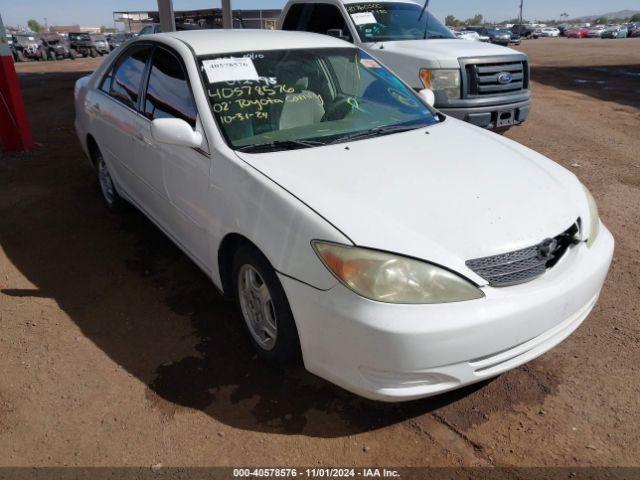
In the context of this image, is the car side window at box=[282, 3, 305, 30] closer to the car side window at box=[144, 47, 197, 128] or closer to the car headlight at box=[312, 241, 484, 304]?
the car side window at box=[144, 47, 197, 128]

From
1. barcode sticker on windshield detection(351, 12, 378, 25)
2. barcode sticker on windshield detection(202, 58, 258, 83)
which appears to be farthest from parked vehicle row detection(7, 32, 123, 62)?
barcode sticker on windshield detection(202, 58, 258, 83)

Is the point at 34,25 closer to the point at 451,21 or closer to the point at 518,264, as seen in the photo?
the point at 451,21

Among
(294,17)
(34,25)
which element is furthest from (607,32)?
(34,25)

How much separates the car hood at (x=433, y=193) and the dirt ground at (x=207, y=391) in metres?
0.82

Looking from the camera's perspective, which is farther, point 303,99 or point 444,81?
point 444,81

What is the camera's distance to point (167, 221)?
3461 mm

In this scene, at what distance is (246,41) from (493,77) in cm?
384

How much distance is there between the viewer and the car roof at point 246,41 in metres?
3.20

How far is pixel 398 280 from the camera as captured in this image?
2.02m

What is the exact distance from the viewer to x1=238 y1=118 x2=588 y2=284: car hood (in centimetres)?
210

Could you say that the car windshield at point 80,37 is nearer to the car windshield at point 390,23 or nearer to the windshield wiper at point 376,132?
the car windshield at point 390,23

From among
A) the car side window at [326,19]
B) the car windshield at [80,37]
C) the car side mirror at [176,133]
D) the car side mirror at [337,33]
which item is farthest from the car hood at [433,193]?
the car windshield at [80,37]

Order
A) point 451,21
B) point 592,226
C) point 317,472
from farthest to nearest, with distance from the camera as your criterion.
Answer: point 451,21, point 592,226, point 317,472

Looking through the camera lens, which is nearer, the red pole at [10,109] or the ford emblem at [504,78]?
the ford emblem at [504,78]
